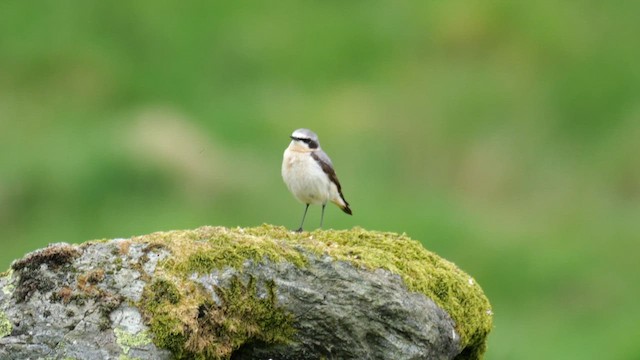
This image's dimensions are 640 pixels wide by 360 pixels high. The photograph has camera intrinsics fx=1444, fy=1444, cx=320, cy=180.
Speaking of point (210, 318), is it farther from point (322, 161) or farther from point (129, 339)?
point (322, 161)

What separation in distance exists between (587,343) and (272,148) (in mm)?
7088

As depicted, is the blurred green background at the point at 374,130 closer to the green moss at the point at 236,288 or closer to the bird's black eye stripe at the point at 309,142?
the bird's black eye stripe at the point at 309,142

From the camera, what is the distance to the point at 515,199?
23234mm

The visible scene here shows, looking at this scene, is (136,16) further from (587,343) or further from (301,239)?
(301,239)

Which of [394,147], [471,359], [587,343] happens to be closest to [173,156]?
[394,147]

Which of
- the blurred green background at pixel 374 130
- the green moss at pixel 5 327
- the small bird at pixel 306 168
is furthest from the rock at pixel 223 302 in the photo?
the blurred green background at pixel 374 130

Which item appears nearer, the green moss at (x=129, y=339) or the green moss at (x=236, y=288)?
the green moss at (x=129, y=339)

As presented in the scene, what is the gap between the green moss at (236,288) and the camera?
864 centimetres

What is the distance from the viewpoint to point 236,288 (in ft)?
29.5

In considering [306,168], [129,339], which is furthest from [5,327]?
[306,168]

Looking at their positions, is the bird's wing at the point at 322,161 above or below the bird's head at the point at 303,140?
below

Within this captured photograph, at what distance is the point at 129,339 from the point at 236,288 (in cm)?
84

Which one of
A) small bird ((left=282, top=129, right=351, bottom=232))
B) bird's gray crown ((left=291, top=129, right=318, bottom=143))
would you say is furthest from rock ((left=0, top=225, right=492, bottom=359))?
bird's gray crown ((left=291, top=129, right=318, bottom=143))

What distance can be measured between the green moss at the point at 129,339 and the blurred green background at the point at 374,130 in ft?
31.7
